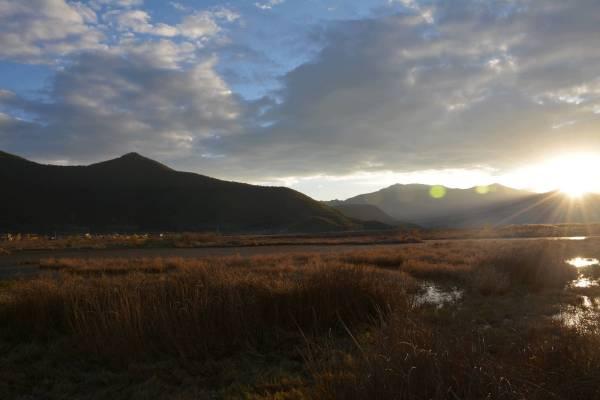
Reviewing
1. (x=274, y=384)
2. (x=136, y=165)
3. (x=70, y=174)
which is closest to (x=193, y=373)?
(x=274, y=384)

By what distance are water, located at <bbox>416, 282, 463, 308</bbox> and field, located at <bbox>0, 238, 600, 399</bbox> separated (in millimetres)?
506

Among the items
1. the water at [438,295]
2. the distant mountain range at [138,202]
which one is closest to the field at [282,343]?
the water at [438,295]

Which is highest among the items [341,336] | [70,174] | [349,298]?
[70,174]

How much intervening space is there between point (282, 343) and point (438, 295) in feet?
25.0

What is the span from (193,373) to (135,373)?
796 mm

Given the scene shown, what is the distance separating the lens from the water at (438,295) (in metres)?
13.1

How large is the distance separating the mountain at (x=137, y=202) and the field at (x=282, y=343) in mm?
102883

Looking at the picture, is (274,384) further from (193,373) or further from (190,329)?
(190,329)

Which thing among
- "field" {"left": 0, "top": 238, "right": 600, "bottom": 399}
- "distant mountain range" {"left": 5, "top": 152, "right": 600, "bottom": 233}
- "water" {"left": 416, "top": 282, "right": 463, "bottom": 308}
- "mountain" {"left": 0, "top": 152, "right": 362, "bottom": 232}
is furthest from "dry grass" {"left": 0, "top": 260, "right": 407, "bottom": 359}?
"mountain" {"left": 0, "top": 152, "right": 362, "bottom": 232}

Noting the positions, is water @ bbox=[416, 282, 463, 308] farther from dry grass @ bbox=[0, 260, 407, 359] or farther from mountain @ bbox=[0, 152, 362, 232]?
mountain @ bbox=[0, 152, 362, 232]

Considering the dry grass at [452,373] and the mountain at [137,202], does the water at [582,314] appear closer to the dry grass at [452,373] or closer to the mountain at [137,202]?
the dry grass at [452,373]

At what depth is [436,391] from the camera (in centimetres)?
376

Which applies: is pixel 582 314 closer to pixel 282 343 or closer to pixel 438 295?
pixel 438 295

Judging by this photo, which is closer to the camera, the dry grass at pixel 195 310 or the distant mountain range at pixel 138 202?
the dry grass at pixel 195 310
